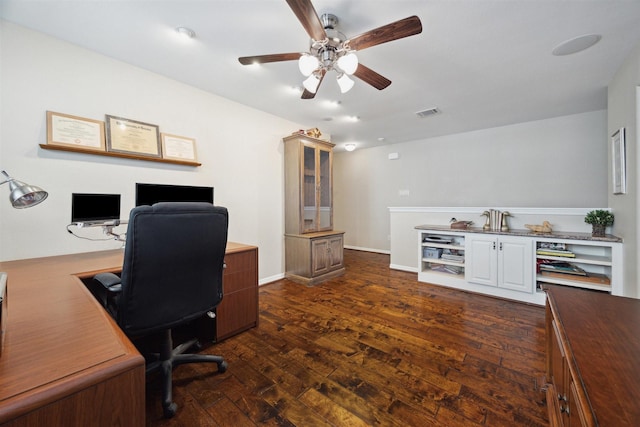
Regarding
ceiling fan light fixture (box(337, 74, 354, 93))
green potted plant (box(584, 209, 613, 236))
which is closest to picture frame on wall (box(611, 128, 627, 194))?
green potted plant (box(584, 209, 613, 236))

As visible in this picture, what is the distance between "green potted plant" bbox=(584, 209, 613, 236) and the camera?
2.67 m

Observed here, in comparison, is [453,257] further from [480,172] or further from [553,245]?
[480,172]

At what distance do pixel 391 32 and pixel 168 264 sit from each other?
190cm

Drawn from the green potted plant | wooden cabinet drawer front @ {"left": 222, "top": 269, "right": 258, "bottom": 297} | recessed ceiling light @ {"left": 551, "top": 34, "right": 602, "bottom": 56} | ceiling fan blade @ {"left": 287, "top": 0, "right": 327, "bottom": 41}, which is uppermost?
recessed ceiling light @ {"left": 551, "top": 34, "right": 602, "bottom": 56}

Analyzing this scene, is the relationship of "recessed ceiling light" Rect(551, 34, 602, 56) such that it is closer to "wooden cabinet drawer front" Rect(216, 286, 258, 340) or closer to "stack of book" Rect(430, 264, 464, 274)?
"stack of book" Rect(430, 264, 464, 274)

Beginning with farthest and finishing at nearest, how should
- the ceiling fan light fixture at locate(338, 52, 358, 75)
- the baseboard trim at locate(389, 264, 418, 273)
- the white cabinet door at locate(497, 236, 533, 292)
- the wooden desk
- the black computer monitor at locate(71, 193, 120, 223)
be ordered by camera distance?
1. the baseboard trim at locate(389, 264, 418, 273)
2. the white cabinet door at locate(497, 236, 533, 292)
3. the black computer monitor at locate(71, 193, 120, 223)
4. the ceiling fan light fixture at locate(338, 52, 358, 75)
5. the wooden desk

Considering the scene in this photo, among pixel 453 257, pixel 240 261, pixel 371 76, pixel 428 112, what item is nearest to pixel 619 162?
pixel 453 257

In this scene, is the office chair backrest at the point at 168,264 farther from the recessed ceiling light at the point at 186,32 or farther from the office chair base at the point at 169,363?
the recessed ceiling light at the point at 186,32

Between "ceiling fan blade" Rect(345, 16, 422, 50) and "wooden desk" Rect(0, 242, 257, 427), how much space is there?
6.37 feet

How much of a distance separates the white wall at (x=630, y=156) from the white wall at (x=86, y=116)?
3900 mm

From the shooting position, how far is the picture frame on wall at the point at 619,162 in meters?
2.30

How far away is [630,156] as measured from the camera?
86.2 inches

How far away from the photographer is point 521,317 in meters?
2.55

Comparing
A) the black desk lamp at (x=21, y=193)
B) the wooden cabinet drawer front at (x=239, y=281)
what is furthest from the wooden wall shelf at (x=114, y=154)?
the wooden cabinet drawer front at (x=239, y=281)
